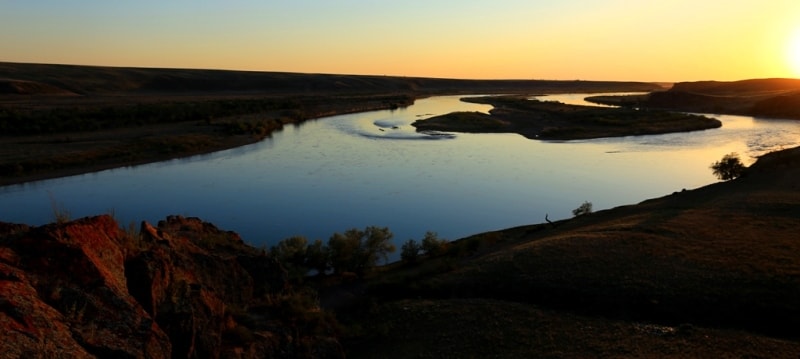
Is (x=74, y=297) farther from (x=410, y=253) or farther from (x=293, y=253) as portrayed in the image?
(x=410, y=253)

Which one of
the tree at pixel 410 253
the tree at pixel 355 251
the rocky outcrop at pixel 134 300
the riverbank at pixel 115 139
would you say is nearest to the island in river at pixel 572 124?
the riverbank at pixel 115 139

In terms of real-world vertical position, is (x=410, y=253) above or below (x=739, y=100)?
below

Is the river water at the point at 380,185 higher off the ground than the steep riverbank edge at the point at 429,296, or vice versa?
the steep riverbank edge at the point at 429,296

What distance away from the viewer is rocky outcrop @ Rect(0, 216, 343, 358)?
6.55 m

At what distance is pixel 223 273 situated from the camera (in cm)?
1023

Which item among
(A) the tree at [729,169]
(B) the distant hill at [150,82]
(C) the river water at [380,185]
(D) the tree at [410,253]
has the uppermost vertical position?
(B) the distant hill at [150,82]

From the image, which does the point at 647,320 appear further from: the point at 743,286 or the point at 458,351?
the point at 458,351

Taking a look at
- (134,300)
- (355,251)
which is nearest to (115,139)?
(355,251)

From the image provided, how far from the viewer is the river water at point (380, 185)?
73.3ft

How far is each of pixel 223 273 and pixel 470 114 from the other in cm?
5931

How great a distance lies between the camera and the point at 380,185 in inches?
1155

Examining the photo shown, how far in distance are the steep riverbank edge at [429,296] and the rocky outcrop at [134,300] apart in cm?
2

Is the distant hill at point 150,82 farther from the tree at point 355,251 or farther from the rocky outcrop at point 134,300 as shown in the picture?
the rocky outcrop at point 134,300

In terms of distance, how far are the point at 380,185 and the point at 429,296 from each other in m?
16.1
